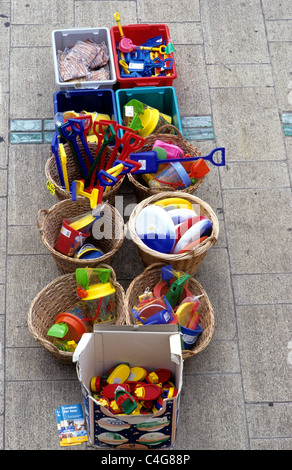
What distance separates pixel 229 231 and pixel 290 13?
70.1 inches

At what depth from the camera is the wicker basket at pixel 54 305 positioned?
3051 mm

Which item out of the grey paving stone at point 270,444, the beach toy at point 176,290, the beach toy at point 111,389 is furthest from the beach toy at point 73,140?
the grey paving stone at point 270,444

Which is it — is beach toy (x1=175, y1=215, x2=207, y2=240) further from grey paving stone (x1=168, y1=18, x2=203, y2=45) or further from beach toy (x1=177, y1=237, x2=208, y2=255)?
grey paving stone (x1=168, y1=18, x2=203, y2=45)

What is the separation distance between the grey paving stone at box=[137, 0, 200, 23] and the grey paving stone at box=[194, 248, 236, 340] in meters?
1.72

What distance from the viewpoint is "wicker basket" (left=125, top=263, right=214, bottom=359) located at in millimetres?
3098

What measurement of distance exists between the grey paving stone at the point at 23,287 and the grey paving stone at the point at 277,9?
231 cm

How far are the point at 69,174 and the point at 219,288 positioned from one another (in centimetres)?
101

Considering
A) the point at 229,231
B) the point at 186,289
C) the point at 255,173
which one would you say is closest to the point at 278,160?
the point at 255,173

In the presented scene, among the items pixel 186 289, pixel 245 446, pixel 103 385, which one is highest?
pixel 186 289

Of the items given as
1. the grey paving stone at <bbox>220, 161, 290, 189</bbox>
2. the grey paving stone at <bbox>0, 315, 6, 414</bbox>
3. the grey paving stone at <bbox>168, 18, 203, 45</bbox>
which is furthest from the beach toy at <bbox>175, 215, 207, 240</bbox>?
the grey paving stone at <bbox>168, 18, 203, 45</bbox>

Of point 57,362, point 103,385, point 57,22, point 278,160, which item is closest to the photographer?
point 103,385

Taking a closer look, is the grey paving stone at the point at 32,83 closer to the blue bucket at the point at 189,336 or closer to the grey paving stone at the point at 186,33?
the grey paving stone at the point at 186,33

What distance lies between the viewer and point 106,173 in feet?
10.4

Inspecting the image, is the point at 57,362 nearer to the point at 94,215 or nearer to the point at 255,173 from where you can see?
the point at 94,215
